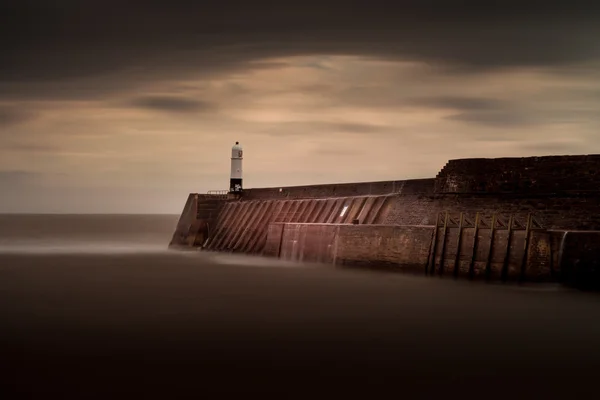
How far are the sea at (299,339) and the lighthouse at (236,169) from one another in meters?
10.6

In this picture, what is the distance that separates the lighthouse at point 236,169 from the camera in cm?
2934

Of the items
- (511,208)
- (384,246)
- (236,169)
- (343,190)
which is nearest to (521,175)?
(511,208)

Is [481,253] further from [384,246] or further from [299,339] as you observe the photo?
[299,339]

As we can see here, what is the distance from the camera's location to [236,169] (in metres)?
30.3

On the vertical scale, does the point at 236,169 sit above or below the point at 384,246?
above

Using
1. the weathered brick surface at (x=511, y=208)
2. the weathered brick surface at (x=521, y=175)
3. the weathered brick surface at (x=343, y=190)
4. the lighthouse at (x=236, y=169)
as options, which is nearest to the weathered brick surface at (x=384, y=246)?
the weathered brick surface at (x=511, y=208)

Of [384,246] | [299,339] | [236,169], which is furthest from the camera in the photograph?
[236,169]

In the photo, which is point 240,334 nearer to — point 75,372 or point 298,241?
point 75,372

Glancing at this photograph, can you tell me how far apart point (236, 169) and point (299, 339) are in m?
19.4

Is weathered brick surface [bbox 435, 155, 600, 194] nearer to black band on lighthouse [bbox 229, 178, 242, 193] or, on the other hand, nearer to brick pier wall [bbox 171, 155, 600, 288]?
brick pier wall [bbox 171, 155, 600, 288]

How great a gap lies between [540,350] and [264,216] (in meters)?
17.2

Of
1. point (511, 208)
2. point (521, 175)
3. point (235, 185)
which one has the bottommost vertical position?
point (235, 185)

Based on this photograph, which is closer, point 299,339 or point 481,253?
point 299,339

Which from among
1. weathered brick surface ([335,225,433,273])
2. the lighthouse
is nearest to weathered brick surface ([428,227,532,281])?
weathered brick surface ([335,225,433,273])
